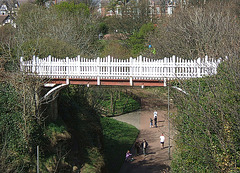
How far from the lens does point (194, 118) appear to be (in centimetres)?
1356

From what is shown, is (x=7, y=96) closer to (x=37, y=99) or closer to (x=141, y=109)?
(x=37, y=99)

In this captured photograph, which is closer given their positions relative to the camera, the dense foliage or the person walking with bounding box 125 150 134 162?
the dense foliage

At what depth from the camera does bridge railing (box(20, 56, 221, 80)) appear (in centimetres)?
1755

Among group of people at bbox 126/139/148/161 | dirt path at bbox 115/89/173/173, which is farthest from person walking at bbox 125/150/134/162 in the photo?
dirt path at bbox 115/89/173/173

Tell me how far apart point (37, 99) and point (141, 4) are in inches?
1536

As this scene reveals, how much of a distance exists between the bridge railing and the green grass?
Result: 22.9ft

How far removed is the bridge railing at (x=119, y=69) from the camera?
17547 mm

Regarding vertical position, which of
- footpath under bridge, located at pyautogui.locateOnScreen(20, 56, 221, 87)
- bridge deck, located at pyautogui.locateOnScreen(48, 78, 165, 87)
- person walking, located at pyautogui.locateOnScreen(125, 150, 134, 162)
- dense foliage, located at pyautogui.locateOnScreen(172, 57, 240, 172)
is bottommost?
person walking, located at pyautogui.locateOnScreen(125, 150, 134, 162)

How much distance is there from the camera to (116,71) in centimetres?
1802

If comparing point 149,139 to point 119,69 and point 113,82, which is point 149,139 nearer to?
point 113,82

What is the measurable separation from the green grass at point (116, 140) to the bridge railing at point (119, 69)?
22.9 ft

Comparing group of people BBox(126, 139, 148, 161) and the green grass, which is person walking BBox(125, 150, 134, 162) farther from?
the green grass

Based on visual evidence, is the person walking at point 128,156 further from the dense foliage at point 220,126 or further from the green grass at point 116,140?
the dense foliage at point 220,126

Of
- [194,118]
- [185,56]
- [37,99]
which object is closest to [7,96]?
[37,99]
